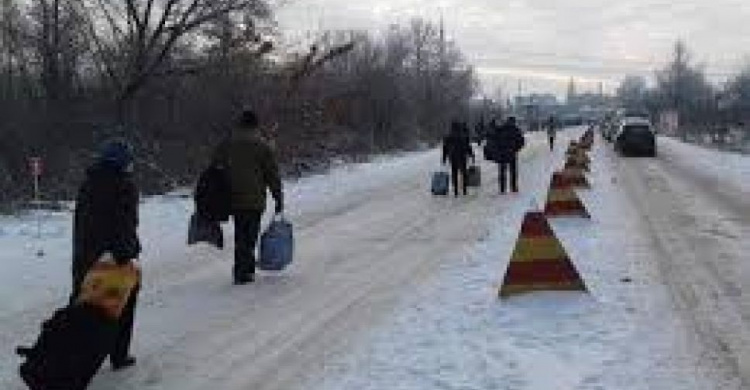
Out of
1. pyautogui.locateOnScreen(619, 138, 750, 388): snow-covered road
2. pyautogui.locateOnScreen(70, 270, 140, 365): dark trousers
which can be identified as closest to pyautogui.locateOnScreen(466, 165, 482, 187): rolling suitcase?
pyautogui.locateOnScreen(619, 138, 750, 388): snow-covered road

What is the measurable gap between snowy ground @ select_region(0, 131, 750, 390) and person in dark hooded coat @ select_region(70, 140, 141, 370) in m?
0.42

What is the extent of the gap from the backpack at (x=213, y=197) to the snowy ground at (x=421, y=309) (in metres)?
0.71

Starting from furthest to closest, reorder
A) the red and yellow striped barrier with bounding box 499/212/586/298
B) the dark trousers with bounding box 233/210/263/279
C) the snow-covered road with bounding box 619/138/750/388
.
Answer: the dark trousers with bounding box 233/210/263/279 < the red and yellow striped barrier with bounding box 499/212/586/298 < the snow-covered road with bounding box 619/138/750/388

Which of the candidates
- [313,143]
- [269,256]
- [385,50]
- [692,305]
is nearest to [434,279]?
[269,256]

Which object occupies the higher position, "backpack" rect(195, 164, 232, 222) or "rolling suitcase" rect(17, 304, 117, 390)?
"backpack" rect(195, 164, 232, 222)

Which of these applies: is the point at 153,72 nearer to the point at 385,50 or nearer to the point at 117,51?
the point at 117,51

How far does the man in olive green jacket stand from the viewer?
14.0m

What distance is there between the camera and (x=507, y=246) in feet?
56.0

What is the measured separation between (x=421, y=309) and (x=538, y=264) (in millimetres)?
1091

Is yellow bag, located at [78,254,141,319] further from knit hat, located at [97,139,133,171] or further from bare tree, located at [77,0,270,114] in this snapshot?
bare tree, located at [77,0,270,114]

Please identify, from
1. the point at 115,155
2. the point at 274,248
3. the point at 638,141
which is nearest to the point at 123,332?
the point at 115,155

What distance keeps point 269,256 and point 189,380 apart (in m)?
5.38

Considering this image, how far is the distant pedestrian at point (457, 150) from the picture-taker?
27734 mm

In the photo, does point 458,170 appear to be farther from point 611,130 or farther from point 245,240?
point 611,130
